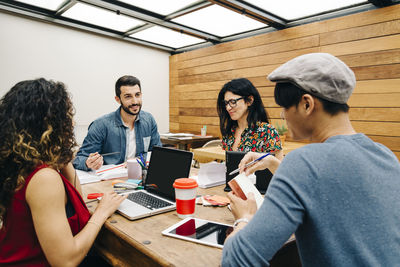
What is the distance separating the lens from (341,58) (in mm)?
3508

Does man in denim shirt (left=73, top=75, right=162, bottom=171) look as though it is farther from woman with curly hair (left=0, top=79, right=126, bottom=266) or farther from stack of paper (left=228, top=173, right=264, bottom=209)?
stack of paper (left=228, top=173, right=264, bottom=209)

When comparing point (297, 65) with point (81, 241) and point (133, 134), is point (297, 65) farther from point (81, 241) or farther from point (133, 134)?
point (133, 134)

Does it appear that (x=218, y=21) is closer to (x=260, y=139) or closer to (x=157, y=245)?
(x=260, y=139)

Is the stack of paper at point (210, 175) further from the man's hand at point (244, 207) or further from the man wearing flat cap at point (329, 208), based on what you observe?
the man wearing flat cap at point (329, 208)

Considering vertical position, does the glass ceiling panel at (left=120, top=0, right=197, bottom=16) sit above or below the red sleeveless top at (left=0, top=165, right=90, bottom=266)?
above

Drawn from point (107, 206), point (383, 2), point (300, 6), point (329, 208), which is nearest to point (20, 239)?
point (107, 206)

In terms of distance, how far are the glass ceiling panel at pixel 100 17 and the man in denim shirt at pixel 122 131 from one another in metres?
1.75

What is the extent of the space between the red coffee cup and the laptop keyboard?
0.55 feet

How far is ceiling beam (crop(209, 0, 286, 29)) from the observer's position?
127 inches

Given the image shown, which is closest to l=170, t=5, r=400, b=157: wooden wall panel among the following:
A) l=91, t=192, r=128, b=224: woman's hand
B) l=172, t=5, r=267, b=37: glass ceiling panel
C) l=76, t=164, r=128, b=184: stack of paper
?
l=172, t=5, r=267, b=37: glass ceiling panel

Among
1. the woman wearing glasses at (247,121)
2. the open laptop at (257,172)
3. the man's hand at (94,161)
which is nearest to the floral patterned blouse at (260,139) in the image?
the woman wearing glasses at (247,121)

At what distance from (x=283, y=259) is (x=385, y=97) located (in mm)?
3027

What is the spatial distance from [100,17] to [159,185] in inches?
138

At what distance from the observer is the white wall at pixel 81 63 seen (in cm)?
397
